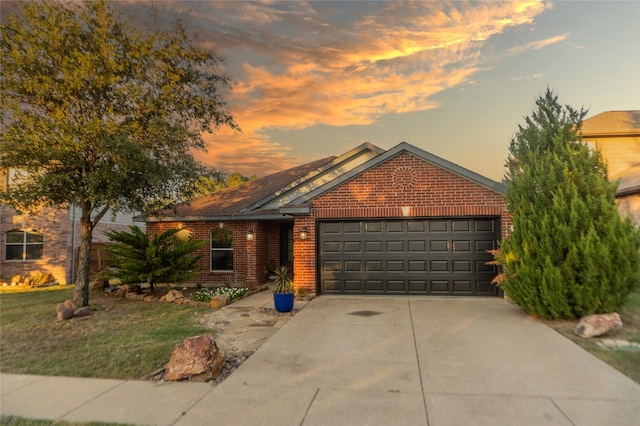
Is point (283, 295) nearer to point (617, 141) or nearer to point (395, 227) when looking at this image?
point (395, 227)

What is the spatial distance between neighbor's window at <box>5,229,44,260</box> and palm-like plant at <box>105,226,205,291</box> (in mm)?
8273

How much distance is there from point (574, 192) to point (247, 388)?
290 inches

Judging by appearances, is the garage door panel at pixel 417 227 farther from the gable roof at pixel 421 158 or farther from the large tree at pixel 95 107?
the large tree at pixel 95 107

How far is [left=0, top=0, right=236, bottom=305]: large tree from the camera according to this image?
863 centimetres

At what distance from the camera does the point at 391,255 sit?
11.1 metres

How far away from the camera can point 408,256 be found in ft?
36.3

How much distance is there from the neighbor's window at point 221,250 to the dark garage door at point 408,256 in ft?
Result: 15.6

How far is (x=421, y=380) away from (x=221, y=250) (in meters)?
11.2

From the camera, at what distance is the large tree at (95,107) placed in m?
8.63

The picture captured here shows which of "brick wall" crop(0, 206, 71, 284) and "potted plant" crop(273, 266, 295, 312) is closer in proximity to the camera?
"potted plant" crop(273, 266, 295, 312)

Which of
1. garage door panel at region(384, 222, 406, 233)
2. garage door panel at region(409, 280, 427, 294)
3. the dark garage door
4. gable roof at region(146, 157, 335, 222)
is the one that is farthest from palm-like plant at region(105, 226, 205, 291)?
garage door panel at region(409, 280, 427, 294)

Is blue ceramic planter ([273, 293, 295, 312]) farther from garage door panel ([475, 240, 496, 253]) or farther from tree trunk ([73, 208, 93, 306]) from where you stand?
garage door panel ([475, 240, 496, 253])

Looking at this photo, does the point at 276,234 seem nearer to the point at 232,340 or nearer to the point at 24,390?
the point at 232,340

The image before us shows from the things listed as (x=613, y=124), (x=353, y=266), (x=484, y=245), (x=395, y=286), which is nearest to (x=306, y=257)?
(x=353, y=266)
